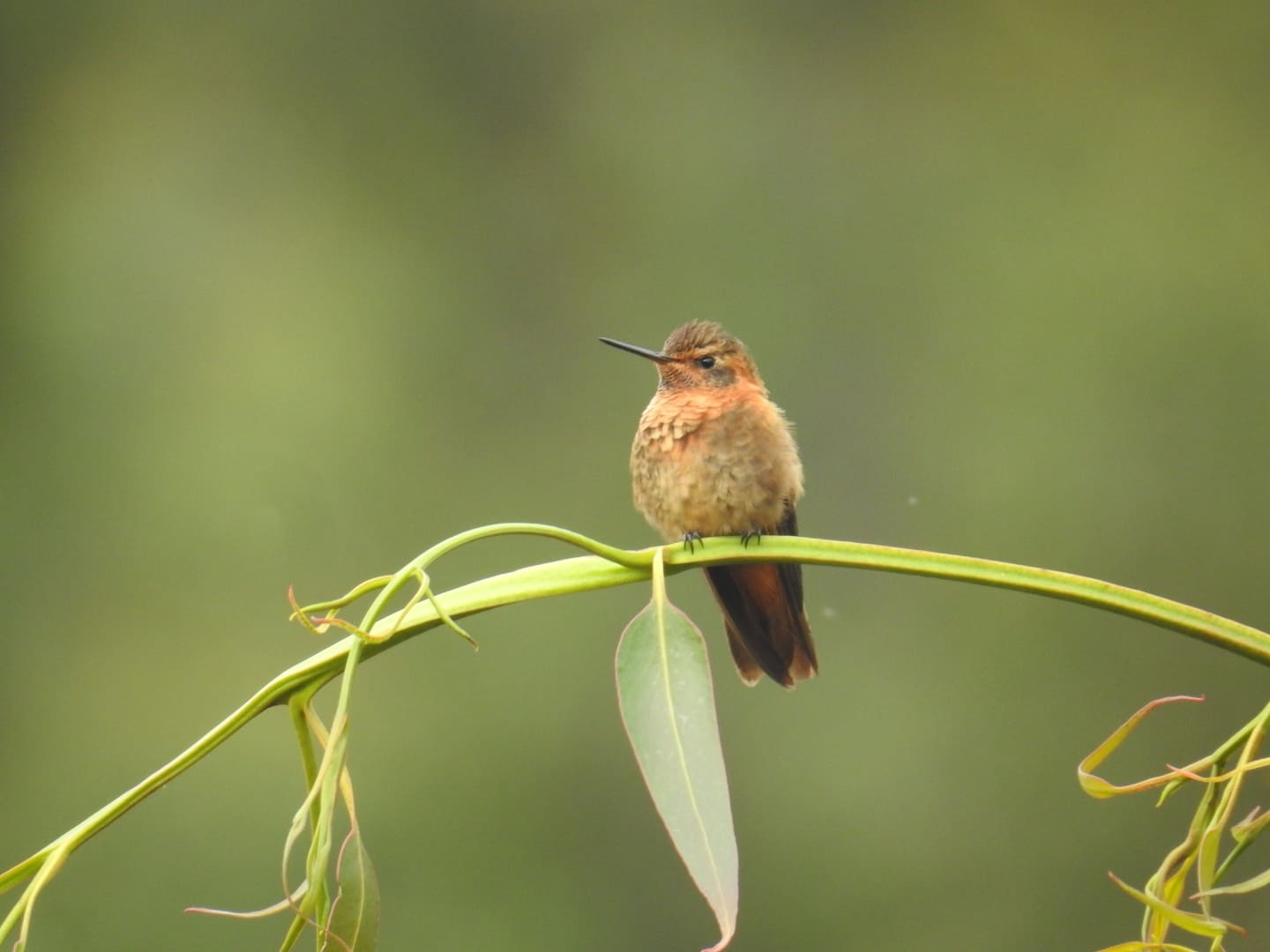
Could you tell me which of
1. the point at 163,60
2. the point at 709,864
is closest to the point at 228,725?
the point at 709,864

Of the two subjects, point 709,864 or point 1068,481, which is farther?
point 1068,481

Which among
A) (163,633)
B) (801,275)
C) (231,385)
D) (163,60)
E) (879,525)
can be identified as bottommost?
(163,633)

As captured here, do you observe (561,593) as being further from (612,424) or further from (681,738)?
(612,424)

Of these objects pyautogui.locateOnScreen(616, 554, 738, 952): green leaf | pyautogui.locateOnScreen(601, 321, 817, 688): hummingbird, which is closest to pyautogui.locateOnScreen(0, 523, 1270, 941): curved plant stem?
pyautogui.locateOnScreen(616, 554, 738, 952): green leaf

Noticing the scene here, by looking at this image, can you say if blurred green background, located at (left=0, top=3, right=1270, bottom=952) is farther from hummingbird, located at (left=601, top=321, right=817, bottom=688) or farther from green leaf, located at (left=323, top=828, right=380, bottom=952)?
green leaf, located at (left=323, top=828, right=380, bottom=952)

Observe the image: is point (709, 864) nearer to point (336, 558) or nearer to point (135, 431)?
point (336, 558)

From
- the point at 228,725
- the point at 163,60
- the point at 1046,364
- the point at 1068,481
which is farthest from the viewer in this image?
the point at 163,60

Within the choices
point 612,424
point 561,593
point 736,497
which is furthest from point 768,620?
point 612,424
